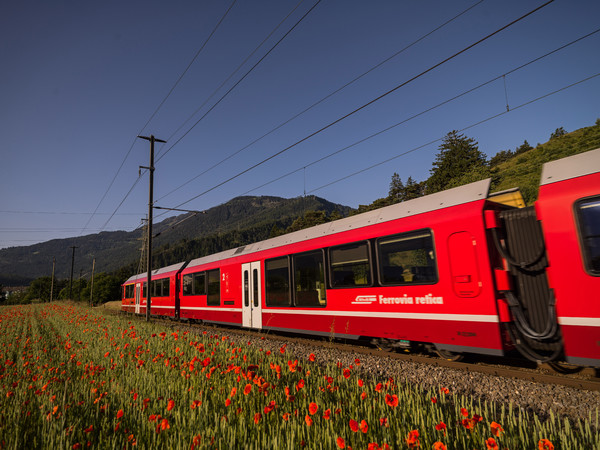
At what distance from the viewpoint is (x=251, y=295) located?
1205 cm

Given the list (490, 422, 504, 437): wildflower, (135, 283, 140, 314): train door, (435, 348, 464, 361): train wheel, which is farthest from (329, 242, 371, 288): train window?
(135, 283, 140, 314): train door

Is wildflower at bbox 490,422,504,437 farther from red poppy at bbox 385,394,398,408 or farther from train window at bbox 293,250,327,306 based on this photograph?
train window at bbox 293,250,327,306

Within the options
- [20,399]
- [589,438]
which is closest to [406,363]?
[589,438]

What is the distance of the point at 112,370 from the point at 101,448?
2779 mm

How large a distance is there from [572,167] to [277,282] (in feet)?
26.9

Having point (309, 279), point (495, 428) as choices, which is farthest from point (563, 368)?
point (309, 279)

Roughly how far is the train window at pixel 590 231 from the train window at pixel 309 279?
5.62 meters

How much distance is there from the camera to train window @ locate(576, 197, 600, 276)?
15.3 ft

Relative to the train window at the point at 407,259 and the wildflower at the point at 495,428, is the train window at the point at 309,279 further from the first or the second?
the wildflower at the point at 495,428

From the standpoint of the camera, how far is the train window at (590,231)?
4664 mm

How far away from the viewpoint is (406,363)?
6.30 meters

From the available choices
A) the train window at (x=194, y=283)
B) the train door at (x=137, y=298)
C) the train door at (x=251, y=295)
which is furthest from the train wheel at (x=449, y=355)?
the train door at (x=137, y=298)

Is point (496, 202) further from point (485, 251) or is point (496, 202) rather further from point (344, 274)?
point (344, 274)

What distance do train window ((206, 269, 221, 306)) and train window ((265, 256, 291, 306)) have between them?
394 cm
